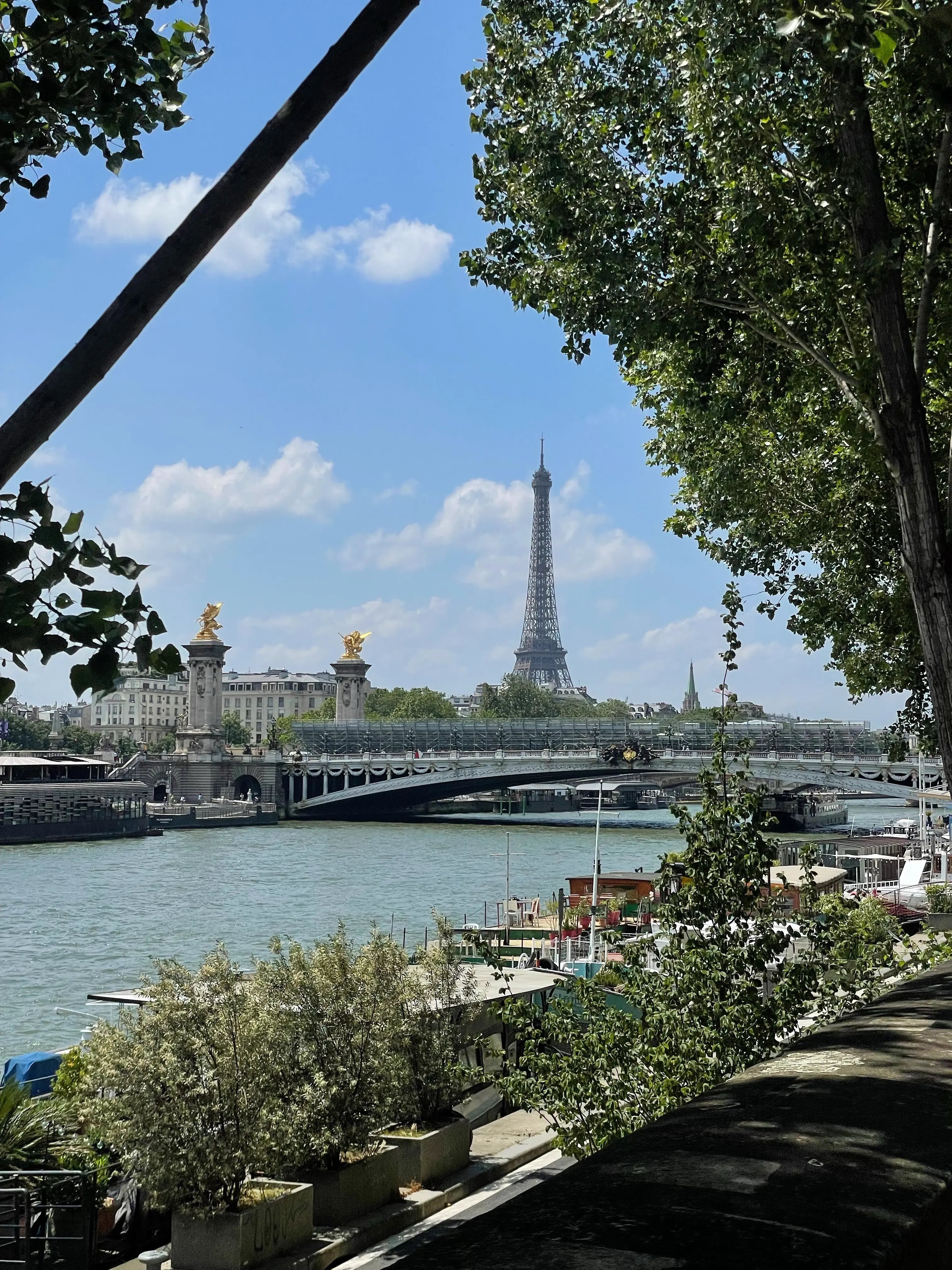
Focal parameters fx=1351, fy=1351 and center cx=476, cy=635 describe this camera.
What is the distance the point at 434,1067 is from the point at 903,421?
32.5 ft

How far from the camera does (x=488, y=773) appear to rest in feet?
248

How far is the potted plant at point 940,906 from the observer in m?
14.9

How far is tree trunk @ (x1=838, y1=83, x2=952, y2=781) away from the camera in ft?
20.6

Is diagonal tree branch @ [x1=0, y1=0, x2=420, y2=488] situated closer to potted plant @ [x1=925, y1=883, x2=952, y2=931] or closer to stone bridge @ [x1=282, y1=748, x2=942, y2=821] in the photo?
potted plant @ [x1=925, y1=883, x2=952, y2=931]

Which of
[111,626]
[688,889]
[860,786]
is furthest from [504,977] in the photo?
[860,786]

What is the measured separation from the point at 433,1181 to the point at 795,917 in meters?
7.10

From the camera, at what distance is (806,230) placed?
25.2 ft

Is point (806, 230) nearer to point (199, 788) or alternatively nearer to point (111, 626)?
point (111, 626)

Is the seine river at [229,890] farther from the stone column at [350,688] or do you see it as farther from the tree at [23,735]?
the tree at [23,735]

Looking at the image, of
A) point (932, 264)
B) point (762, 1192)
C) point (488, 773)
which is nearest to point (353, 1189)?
point (932, 264)

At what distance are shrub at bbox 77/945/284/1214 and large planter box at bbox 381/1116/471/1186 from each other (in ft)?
5.38

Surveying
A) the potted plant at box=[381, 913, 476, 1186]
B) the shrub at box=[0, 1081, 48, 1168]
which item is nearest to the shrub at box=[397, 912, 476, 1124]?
the potted plant at box=[381, 913, 476, 1186]

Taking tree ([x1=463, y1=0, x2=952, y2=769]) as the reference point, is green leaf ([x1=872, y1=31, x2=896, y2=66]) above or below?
below

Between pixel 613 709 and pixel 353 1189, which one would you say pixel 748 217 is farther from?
pixel 613 709
